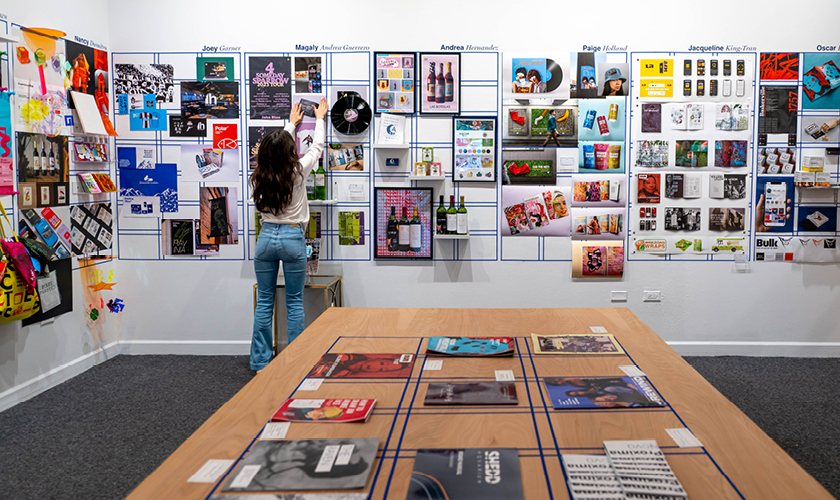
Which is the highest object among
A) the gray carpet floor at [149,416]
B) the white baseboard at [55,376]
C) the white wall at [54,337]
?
the white wall at [54,337]

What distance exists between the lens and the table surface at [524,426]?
3.38 ft

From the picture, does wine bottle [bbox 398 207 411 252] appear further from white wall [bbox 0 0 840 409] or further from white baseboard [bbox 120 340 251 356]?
white baseboard [bbox 120 340 251 356]

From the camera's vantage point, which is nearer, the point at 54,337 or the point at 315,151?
the point at 54,337

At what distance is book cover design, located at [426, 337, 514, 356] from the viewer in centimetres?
176

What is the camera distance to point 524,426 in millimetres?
1249

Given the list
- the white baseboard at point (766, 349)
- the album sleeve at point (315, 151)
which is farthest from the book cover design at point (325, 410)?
the white baseboard at point (766, 349)

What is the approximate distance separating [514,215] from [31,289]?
2.97 m

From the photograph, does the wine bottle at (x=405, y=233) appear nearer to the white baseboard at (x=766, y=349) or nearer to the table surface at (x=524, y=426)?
the white baseboard at (x=766, y=349)
